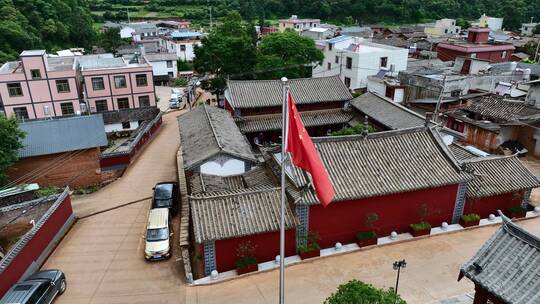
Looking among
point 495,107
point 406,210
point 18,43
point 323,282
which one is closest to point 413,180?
point 406,210

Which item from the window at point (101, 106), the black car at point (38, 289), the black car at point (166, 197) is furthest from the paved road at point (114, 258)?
the window at point (101, 106)

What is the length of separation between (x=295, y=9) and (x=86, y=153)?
314 ft

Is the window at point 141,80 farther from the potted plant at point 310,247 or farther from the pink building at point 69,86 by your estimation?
the potted plant at point 310,247

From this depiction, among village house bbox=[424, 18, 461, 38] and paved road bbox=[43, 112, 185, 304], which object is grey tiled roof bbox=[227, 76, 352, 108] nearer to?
paved road bbox=[43, 112, 185, 304]

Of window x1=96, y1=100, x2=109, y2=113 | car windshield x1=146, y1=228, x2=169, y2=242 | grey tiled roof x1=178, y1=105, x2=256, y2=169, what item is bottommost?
car windshield x1=146, y1=228, x2=169, y2=242

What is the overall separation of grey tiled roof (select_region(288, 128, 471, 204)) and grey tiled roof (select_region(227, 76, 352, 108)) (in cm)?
1259

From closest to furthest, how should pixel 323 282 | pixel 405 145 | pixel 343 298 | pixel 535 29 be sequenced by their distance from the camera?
pixel 343 298 < pixel 323 282 < pixel 405 145 < pixel 535 29

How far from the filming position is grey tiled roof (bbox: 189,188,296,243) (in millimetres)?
15594

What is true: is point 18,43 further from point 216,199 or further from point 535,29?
point 535,29

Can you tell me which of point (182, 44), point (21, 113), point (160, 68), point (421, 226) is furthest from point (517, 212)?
point (182, 44)

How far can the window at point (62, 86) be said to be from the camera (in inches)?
1412

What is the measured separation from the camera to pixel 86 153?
25.9 meters

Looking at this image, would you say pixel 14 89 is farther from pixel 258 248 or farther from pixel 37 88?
pixel 258 248

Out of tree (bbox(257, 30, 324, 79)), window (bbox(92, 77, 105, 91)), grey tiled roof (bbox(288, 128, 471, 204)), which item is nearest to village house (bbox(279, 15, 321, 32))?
tree (bbox(257, 30, 324, 79))
